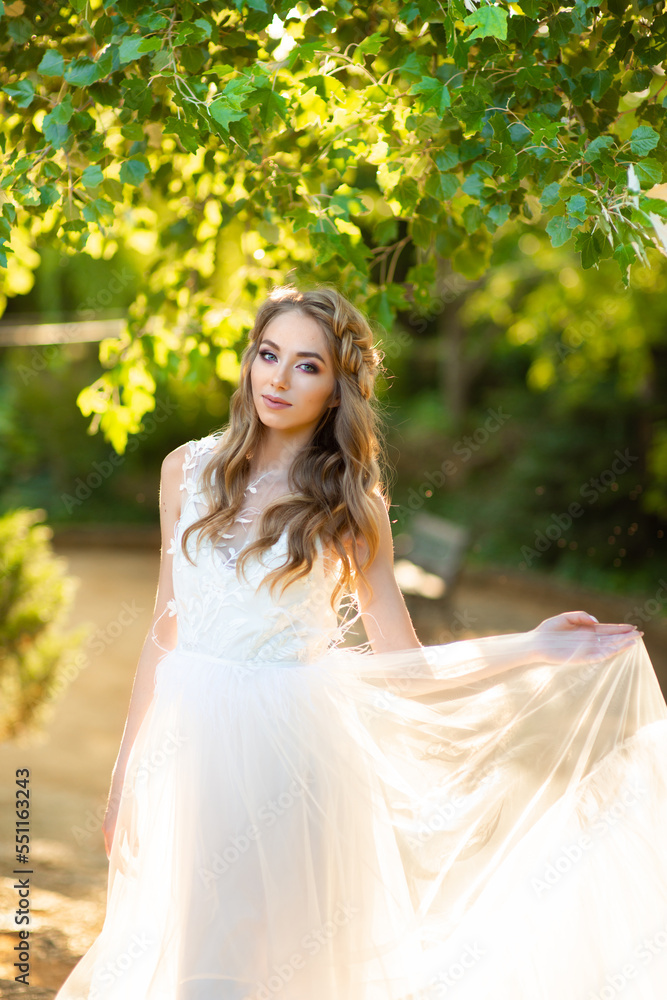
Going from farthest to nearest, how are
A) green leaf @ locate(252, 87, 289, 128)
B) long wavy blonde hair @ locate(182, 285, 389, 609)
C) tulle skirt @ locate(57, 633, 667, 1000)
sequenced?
Result: long wavy blonde hair @ locate(182, 285, 389, 609) → green leaf @ locate(252, 87, 289, 128) → tulle skirt @ locate(57, 633, 667, 1000)

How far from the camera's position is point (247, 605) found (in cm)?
211

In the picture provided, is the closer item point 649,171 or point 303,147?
point 649,171

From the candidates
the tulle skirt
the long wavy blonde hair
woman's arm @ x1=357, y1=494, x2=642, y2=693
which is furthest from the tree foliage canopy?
the tulle skirt

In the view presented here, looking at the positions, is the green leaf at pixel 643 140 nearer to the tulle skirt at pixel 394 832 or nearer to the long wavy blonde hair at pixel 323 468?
the long wavy blonde hair at pixel 323 468

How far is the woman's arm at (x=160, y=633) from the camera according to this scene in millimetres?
2260

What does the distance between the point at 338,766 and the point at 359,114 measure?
170cm

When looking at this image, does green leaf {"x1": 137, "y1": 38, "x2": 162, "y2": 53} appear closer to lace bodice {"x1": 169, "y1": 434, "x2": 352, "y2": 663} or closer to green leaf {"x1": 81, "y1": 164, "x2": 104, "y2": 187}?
green leaf {"x1": 81, "y1": 164, "x2": 104, "y2": 187}

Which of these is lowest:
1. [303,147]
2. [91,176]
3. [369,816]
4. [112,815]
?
[112,815]

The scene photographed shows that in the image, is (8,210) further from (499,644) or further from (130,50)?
(499,644)

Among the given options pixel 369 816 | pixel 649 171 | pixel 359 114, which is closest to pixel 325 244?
pixel 359 114

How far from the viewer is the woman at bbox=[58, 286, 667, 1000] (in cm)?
196

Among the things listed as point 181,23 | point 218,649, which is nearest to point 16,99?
point 181,23

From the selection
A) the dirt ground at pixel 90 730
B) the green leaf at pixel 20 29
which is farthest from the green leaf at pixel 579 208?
the dirt ground at pixel 90 730

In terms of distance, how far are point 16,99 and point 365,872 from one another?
1.97m
